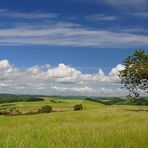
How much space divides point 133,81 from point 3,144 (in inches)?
1967

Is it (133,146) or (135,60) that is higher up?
(135,60)

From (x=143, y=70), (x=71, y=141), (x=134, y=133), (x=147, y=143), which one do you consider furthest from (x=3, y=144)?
(x=143, y=70)

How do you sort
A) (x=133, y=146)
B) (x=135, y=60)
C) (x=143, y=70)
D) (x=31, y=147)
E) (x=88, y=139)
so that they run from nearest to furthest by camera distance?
(x=31, y=147), (x=133, y=146), (x=88, y=139), (x=143, y=70), (x=135, y=60)

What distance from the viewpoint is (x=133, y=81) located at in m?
58.5

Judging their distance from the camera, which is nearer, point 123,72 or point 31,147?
point 31,147

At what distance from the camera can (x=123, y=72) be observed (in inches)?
2314

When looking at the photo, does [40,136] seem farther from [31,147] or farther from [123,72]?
[123,72]

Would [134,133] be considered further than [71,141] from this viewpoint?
Yes

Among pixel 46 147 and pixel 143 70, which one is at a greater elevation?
pixel 143 70

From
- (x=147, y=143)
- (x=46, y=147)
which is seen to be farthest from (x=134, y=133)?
(x=46, y=147)

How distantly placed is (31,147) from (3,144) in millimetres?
770

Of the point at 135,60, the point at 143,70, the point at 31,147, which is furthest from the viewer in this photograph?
the point at 135,60

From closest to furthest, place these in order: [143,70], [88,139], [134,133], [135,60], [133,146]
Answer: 1. [133,146]
2. [88,139]
3. [134,133]
4. [143,70]
5. [135,60]

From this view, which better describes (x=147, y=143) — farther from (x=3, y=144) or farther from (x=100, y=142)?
(x=3, y=144)
